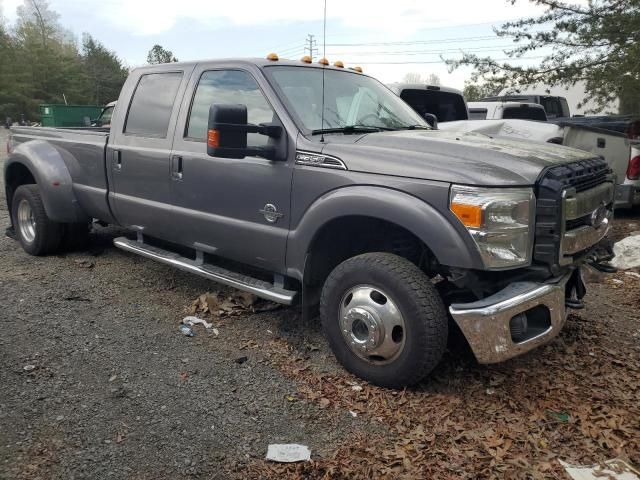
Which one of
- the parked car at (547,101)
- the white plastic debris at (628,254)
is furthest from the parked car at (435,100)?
the parked car at (547,101)

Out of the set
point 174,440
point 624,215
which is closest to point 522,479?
point 174,440

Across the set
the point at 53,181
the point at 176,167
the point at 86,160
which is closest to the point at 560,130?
the point at 176,167

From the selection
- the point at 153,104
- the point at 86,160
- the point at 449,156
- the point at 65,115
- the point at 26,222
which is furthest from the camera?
the point at 65,115

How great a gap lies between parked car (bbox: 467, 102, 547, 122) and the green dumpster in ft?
48.7

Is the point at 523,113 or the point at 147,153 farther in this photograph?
the point at 523,113

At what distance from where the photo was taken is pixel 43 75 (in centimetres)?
4816

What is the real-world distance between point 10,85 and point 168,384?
5001cm

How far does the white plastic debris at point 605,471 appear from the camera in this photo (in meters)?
2.50

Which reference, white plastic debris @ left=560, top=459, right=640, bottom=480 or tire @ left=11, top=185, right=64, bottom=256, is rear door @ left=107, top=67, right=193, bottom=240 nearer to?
tire @ left=11, top=185, right=64, bottom=256

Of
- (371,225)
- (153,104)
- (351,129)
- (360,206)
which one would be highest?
(153,104)

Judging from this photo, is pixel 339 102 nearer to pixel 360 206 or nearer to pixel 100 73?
pixel 360 206

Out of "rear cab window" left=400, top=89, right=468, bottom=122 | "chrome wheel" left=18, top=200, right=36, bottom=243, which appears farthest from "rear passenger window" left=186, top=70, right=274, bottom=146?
"rear cab window" left=400, top=89, right=468, bottom=122

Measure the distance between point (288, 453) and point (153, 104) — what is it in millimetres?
3163

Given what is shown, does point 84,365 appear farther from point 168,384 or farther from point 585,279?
point 585,279
